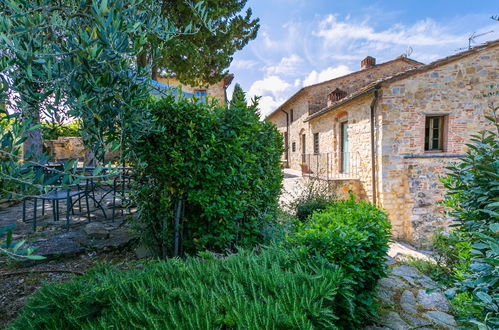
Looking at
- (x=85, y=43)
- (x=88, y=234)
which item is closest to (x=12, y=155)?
(x=85, y=43)

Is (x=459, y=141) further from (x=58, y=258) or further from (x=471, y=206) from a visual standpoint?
(x=58, y=258)

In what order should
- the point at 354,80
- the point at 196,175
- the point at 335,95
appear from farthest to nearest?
1. the point at 354,80
2. the point at 335,95
3. the point at 196,175

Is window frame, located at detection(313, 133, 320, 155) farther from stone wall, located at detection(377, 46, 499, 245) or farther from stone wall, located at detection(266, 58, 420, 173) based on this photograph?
stone wall, located at detection(377, 46, 499, 245)

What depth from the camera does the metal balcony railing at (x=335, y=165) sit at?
9.34 metres

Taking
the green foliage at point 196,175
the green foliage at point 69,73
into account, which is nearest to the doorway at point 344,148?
the green foliage at point 196,175

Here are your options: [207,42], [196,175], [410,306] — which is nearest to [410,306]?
[410,306]

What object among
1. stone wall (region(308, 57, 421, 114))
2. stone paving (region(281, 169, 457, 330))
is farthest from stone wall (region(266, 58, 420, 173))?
stone paving (region(281, 169, 457, 330))

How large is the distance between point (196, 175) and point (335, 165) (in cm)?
924

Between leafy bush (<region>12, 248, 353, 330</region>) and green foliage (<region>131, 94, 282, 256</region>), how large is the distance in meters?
0.76

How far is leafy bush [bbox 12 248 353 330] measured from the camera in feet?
4.53

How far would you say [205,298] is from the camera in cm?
157

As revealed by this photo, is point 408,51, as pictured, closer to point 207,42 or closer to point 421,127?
point 421,127

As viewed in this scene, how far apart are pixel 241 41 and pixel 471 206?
897 centimetres

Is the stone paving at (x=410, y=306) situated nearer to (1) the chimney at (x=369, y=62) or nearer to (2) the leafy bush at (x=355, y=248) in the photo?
(2) the leafy bush at (x=355, y=248)
